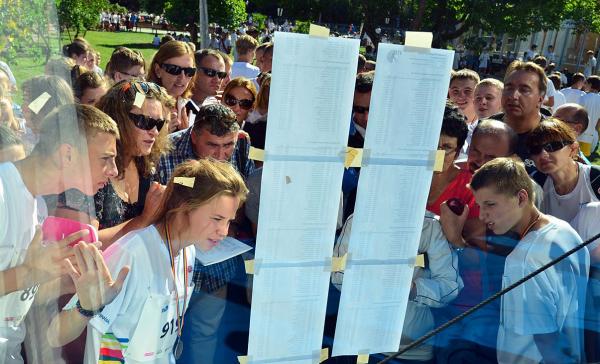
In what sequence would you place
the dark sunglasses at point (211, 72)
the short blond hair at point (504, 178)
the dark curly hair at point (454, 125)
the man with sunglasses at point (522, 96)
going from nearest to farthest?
the short blond hair at point (504, 178)
the dark curly hair at point (454, 125)
the man with sunglasses at point (522, 96)
the dark sunglasses at point (211, 72)

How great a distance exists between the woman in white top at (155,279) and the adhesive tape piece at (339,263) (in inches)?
12.8

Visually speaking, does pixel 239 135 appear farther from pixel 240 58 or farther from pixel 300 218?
pixel 240 58

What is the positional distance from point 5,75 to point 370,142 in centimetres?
86

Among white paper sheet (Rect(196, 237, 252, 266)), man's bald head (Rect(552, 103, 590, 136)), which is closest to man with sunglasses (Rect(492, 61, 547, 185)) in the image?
man's bald head (Rect(552, 103, 590, 136))

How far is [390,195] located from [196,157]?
1098mm

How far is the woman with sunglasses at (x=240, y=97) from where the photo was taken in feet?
9.65

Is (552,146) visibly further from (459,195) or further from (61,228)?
(61,228)

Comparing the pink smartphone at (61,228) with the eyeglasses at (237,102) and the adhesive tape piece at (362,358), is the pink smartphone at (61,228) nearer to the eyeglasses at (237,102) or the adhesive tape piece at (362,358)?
the adhesive tape piece at (362,358)

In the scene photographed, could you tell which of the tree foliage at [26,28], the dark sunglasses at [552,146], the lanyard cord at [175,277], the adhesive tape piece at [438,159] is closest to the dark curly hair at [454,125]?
the dark sunglasses at [552,146]

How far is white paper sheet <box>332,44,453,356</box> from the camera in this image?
1.36 m

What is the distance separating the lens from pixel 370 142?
139cm

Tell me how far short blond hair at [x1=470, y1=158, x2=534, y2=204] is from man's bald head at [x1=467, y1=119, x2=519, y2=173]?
14.2 inches

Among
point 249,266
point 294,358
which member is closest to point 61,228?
point 249,266

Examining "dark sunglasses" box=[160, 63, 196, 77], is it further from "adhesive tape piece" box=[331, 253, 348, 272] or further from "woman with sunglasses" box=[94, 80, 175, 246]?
"adhesive tape piece" box=[331, 253, 348, 272]
